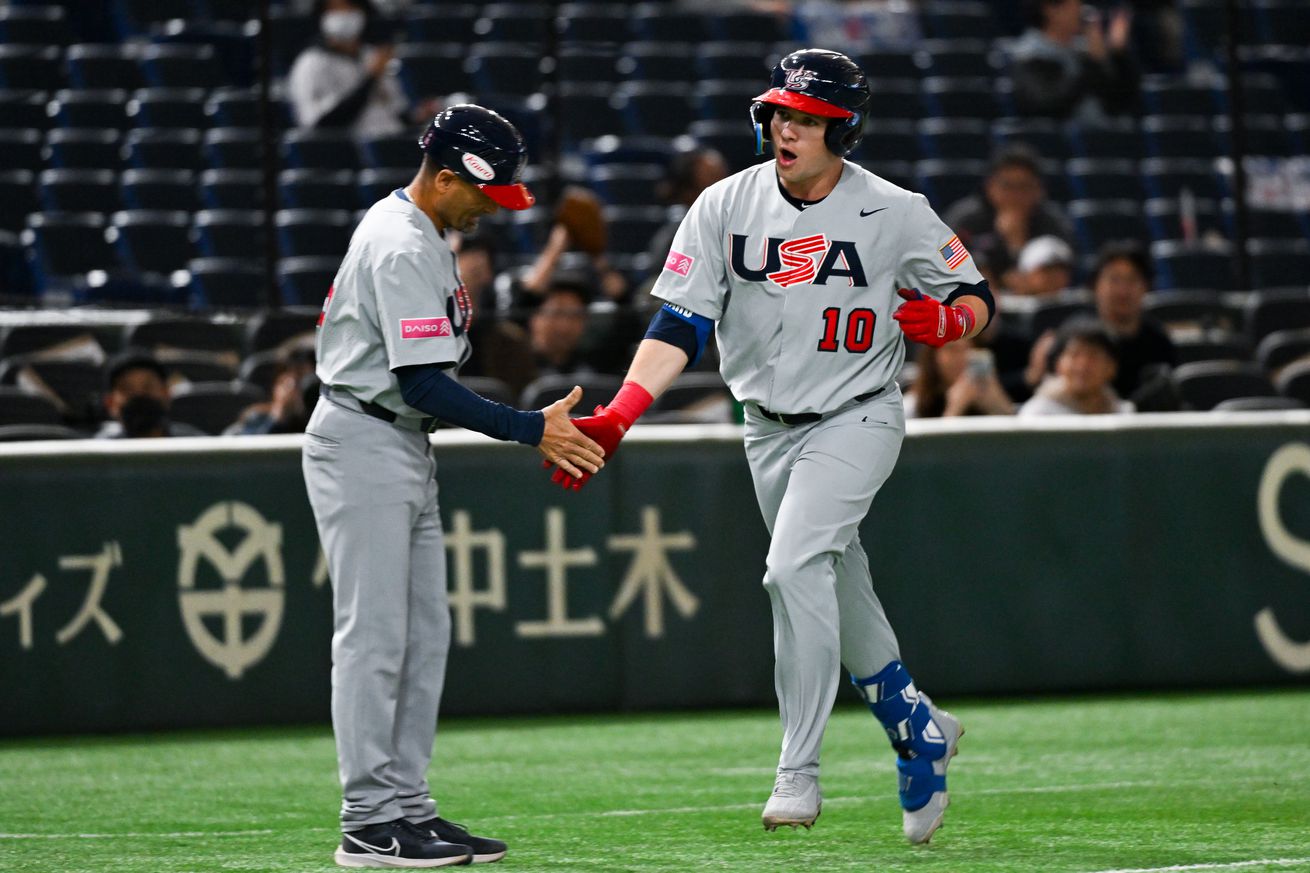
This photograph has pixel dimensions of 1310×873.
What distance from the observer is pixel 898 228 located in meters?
4.85

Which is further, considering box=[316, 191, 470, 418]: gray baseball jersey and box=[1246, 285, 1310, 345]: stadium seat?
box=[1246, 285, 1310, 345]: stadium seat

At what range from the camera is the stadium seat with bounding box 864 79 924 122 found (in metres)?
13.4

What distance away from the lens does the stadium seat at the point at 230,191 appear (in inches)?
449

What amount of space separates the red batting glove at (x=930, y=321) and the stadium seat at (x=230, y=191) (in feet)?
24.2

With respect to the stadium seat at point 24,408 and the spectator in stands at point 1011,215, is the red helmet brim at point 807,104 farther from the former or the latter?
the spectator in stands at point 1011,215

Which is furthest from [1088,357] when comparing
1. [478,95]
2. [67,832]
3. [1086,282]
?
[478,95]

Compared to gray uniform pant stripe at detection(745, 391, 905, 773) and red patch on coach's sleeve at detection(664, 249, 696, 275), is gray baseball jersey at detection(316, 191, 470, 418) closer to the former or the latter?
red patch on coach's sleeve at detection(664, 249, 696, 275)

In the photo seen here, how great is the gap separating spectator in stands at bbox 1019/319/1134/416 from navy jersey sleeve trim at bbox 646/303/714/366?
3.82 meters

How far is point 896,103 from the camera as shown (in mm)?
13453

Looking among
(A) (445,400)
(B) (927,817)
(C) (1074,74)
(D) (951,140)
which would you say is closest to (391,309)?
(A) (445,400)

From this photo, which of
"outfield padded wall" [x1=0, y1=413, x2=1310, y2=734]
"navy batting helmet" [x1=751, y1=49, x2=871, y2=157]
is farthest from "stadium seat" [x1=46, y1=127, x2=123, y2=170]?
"navy batting helmet" [x1=751, y1=49, x2=871, y2=157]

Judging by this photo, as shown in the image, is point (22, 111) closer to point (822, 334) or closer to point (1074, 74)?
point (1074, 74)

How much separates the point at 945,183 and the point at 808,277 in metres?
7.82

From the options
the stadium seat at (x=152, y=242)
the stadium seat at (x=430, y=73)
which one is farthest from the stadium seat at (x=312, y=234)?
the stadium seat at (x=430, y=73)
